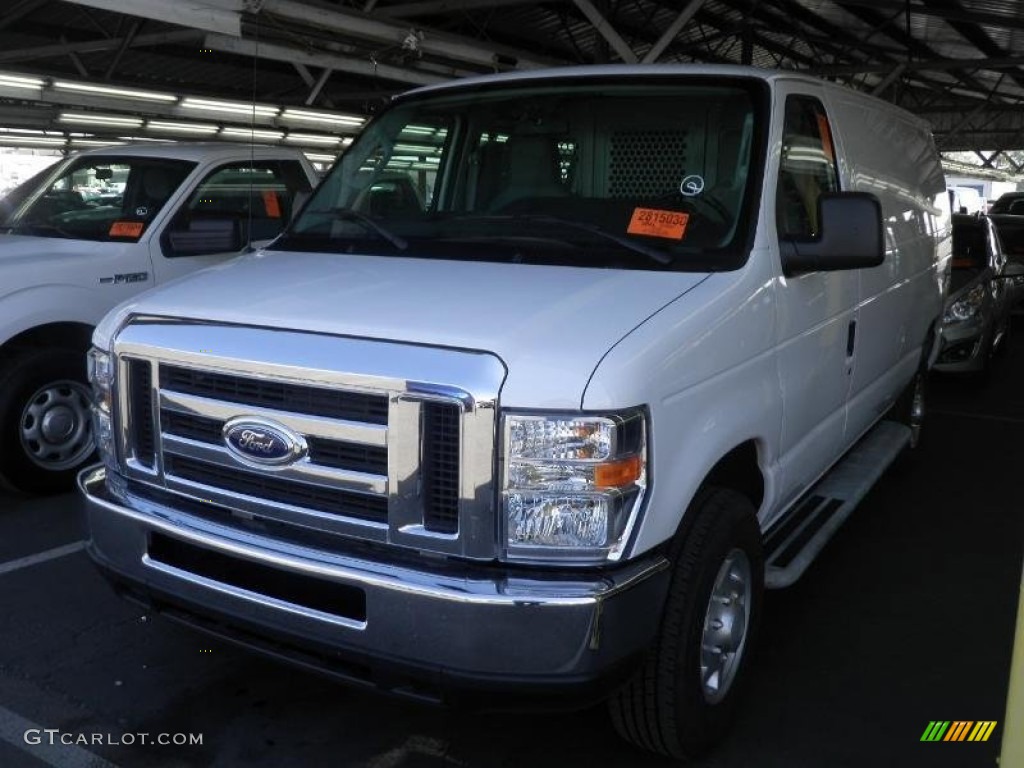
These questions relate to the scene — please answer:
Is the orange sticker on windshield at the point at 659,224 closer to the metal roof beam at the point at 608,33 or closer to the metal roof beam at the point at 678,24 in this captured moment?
the metal roof beam at the point at 608,33

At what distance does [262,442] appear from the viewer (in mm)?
2695

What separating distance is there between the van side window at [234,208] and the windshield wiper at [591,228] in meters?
2.18

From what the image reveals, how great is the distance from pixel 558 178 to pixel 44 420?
132 inches

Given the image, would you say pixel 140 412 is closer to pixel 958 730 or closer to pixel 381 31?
pixel 958 730

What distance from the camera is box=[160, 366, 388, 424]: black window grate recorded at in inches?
99.2

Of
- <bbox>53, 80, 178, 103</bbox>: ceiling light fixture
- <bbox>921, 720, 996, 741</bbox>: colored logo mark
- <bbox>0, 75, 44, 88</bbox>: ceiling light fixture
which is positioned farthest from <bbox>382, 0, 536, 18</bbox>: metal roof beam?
<bbox>921, 720, 996, 741</bbox>: colored logo mark

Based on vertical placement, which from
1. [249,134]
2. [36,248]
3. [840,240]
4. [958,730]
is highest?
[249,134]

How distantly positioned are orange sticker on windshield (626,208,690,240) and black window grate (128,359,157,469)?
1.64m

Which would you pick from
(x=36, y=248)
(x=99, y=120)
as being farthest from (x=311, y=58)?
(x=99, y=120)

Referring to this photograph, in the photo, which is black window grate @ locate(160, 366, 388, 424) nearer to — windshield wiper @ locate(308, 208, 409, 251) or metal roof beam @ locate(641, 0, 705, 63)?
windshield wiper @ locate(308, 208, 409, 251)

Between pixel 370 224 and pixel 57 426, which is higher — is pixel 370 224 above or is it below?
above

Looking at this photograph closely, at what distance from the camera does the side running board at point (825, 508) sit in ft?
12.0

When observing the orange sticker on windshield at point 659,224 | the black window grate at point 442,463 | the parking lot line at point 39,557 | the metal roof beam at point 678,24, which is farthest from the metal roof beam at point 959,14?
the black window grate at point 442,463

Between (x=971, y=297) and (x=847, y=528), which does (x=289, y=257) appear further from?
(x=971, y=297)
